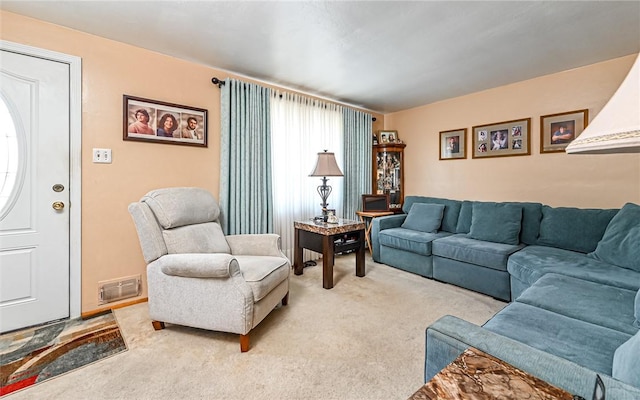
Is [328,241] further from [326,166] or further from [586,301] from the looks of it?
[586,301]

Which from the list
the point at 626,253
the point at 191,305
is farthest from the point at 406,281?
the point at 191,305

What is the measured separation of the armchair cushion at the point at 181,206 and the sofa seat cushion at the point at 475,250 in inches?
93.2

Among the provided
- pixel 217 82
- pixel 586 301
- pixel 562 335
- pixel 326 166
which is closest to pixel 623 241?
pixel 586 301

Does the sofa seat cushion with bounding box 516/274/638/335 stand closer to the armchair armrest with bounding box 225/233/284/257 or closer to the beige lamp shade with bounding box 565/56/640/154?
the beige lamp shade with bounding box 565/56/640/154

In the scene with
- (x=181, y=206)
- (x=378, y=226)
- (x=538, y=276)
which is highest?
(x=181, y=206)

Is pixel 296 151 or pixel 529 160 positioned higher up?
pixel 296 151

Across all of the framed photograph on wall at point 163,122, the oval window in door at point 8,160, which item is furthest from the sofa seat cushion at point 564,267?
the oval window in door at point 8,160

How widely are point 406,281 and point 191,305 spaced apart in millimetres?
2161

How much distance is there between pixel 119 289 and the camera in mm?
2338

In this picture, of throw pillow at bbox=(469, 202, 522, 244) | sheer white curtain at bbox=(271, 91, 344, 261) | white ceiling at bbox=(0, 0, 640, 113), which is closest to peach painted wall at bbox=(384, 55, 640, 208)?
white ceiling at bbox=(0, 0, 640, 113)

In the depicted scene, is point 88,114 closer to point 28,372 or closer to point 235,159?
point 235,159

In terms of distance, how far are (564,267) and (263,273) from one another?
2220 mm

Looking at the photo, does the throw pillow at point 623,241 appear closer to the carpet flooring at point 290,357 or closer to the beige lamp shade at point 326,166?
the carpet flooring at point 290,357

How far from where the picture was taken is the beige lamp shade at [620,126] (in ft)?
1.36
